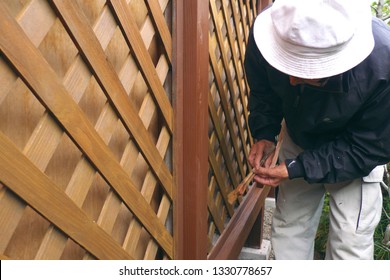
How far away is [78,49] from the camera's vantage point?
2.57 feet

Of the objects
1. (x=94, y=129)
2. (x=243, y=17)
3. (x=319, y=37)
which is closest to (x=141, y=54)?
(x=94, y=129)

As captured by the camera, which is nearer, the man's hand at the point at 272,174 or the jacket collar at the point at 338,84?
the jacket collar at the point at 338,84

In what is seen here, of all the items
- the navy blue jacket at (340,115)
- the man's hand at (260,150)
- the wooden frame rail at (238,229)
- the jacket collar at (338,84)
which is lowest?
the wooden frame rail at (238,229)

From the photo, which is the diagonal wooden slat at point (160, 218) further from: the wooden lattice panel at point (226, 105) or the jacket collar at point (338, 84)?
the jacket collar at point (338, 84)

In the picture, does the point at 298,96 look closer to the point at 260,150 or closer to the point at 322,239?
the point at 260,150

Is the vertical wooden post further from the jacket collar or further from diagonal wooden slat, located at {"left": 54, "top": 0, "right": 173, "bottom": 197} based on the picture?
the jacket collar

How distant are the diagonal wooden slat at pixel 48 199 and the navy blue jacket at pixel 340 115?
2.62 feet

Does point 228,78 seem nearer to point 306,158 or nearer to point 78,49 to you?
point 306,158

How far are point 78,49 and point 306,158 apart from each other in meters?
0.93

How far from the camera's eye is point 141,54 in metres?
1.03

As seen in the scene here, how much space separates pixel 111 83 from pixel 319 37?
548 mm

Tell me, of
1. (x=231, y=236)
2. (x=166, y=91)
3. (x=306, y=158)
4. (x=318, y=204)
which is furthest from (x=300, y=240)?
(x=166, y=91)

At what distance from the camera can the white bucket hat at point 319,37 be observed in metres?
0.98

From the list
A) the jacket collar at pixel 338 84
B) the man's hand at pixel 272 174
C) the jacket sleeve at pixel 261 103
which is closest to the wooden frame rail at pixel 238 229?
the man's hand at pixel 272 174
